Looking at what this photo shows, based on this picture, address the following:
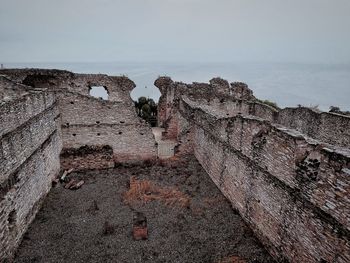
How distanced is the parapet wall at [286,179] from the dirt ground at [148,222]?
90cm

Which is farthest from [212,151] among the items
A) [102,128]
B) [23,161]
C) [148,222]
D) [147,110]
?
[147,110]

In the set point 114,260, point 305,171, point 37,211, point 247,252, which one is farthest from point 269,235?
point 37,211

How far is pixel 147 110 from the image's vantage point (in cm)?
2683

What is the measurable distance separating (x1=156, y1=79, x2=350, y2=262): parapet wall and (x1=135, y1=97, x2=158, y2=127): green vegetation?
37.1ft

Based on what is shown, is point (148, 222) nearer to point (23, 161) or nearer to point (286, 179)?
point (23, 161)

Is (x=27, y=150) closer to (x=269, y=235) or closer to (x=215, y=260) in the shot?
(x=215, y=260)

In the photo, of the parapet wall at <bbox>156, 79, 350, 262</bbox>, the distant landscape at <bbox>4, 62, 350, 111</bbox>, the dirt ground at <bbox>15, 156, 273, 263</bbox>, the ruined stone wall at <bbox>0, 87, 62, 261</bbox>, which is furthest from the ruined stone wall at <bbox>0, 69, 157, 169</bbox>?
the distant landscape at <bbox>4, 62, 350, 111</bbox>

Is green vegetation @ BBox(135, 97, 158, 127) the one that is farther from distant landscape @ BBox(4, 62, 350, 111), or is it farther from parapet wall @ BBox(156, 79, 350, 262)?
parapet wall @ BBox(156, 79, 350, 262)

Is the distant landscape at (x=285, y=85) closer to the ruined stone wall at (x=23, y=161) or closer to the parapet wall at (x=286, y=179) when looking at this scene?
the parapet wall at (x=286, y=179)

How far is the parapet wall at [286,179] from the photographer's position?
6625 millimetres

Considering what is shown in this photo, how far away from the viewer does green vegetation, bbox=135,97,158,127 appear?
26.0 meters

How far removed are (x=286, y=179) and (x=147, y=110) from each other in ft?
64.7

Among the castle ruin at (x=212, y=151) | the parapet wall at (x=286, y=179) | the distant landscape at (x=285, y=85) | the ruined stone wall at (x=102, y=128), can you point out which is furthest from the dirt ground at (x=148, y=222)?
the distant landscape at (x=285, y=85)

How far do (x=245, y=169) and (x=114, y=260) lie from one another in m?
5.46
